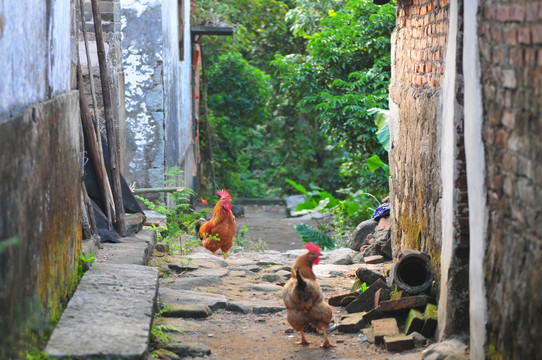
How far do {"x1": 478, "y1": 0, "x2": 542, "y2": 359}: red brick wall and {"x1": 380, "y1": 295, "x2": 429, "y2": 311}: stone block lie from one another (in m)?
1.53

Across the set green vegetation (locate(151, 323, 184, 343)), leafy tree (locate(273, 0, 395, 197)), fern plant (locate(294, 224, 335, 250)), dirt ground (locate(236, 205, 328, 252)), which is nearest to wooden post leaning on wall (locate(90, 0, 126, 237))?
green vegetation (locate(151, 323, 184, 343))

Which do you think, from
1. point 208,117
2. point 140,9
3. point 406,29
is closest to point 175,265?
point 406,29

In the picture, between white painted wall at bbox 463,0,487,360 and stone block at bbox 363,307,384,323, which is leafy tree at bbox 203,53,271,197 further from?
white painted wall at bbox 463,0,487,360

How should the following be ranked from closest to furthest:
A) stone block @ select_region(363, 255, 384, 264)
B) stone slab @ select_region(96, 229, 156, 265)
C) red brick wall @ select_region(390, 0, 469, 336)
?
red brick wall @ select_region(390, 0, 469, 336), stone slab @ select_region(96, 229, 156, 265), stone block @ select_region(363, 255, 384, 264)

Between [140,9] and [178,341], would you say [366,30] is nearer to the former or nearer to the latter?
[140,9]

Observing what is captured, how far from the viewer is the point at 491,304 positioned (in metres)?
3.26

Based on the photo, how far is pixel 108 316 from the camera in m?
3.90

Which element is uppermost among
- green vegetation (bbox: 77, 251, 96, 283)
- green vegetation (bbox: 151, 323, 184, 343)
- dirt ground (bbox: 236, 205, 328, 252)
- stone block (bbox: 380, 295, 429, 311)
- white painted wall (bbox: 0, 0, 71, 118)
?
white painted wall (bbox: 0, 0, 71, 118)

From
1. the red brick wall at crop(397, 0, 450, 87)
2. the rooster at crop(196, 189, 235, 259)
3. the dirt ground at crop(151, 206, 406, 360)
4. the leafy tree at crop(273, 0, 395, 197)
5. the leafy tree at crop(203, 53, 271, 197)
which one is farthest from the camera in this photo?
the leafy tree at crop(203, 53, 271, 197)

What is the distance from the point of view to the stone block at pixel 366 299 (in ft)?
17.6

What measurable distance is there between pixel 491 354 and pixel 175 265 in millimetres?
4145

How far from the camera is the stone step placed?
131 inches

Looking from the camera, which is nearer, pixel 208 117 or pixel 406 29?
pixel 406 29

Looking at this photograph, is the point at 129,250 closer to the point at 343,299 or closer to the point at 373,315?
the point at 343,299
